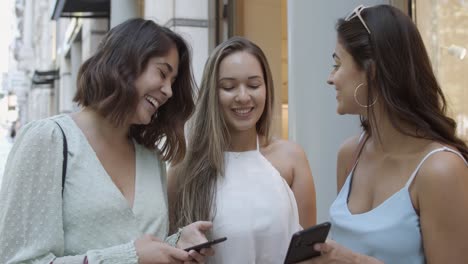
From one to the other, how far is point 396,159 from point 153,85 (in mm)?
1056

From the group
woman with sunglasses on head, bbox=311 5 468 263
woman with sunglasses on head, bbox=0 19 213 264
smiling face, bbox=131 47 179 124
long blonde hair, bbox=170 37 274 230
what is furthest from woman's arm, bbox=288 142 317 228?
smiling face, bbox=131 47 179 124

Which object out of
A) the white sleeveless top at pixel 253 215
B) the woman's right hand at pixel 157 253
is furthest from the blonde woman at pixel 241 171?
the woman's right hand at pixel 157 253

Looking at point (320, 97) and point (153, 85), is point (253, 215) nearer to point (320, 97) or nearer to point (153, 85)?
point (153, 85)

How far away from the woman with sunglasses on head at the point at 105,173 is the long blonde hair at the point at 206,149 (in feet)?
0.88

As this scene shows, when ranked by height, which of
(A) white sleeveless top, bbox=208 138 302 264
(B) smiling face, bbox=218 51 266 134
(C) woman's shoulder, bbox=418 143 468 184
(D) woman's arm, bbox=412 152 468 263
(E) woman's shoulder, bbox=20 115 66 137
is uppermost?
(B) smiling face, bbox=218 51 266 134

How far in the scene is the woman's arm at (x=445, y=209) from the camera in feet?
6.12

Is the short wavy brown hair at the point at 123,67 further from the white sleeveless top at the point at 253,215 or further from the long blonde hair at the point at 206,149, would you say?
the white sleeveless top at the point at 253,215

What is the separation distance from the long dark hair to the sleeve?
1.14 meters

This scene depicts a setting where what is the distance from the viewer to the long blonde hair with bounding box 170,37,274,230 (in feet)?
9.22

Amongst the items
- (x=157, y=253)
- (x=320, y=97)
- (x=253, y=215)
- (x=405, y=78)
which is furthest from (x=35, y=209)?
(x=320, y=97)

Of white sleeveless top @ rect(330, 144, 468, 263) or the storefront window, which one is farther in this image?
→ the storefront window

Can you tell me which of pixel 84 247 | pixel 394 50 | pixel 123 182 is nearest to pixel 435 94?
pixel 394 50

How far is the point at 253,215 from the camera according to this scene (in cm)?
278

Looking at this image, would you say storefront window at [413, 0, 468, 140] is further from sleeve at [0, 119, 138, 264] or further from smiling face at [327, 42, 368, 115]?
sleeve at [0, 119, 138, 264]
